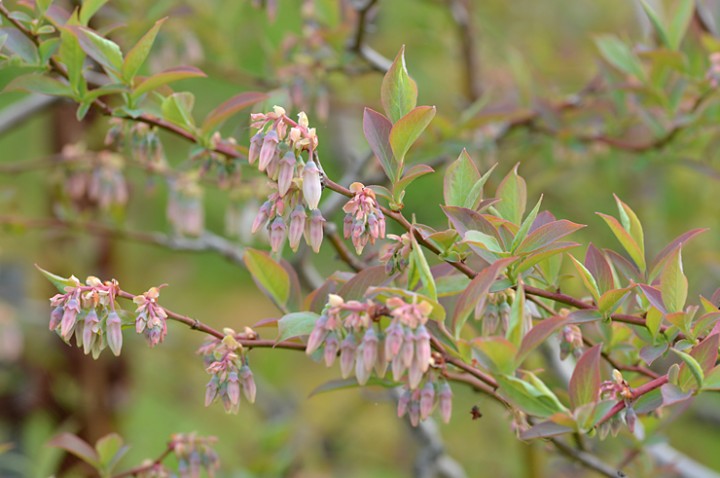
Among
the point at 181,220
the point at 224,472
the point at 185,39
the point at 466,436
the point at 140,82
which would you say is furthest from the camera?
the point at 466,436

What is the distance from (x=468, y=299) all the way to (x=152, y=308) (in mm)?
343

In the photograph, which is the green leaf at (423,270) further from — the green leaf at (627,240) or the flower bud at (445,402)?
the green leaf at (627,240)

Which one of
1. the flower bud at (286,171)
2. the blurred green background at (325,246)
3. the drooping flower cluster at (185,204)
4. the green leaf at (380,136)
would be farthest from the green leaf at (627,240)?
the drooping flower cluster at (185,204)

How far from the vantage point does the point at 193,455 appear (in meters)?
1.16

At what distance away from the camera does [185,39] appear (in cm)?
202

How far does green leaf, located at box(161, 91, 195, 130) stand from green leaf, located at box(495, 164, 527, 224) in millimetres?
441

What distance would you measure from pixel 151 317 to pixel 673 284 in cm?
56

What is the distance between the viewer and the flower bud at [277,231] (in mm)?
Result: 881

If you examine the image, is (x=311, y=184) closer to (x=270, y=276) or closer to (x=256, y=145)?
(x=256, y=145)

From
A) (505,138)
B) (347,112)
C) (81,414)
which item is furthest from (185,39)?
(81,414)

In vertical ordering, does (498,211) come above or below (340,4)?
above

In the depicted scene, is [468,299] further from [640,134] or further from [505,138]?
[640,134]

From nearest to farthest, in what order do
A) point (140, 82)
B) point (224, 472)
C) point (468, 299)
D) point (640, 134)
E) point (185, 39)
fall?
point (468, 299), point (140, 82), point (185, 39), point (224, 472), point (640, 134)

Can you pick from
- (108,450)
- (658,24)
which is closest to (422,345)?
(108,450)
